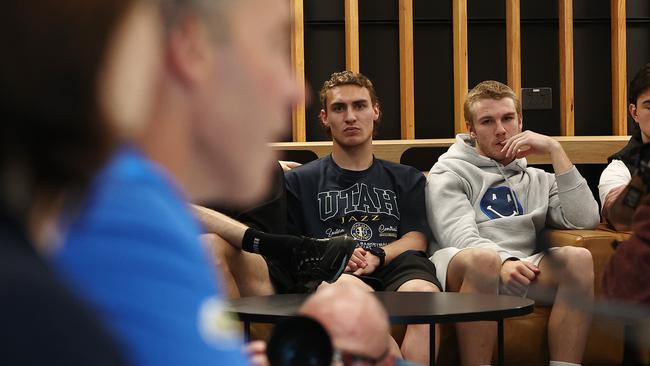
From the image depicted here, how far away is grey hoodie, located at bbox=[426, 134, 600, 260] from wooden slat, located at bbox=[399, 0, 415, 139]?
1701mm

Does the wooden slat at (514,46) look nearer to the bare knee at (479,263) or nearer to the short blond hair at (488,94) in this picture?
the short blond hair at (488,94)

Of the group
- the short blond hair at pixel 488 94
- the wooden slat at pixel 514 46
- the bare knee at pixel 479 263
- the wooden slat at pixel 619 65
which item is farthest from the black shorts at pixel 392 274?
the wooden slat at pixel 619 65

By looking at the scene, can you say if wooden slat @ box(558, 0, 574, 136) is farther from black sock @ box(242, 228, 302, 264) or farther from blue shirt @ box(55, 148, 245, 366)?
blue shirt @ box(55, 148, 245, 366)

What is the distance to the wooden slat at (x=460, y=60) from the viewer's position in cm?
538

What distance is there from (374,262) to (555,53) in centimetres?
289

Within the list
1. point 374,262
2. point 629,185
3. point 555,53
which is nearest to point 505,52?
point 555,53

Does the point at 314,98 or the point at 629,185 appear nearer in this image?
the point at 629,185

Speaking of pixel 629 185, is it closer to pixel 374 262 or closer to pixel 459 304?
pixel 459 304

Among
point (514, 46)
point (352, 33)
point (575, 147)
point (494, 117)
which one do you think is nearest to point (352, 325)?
point (494, 117)

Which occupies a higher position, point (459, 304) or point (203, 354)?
point (203, 354)

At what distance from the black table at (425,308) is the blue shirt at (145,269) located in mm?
2038

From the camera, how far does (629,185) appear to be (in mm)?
1267

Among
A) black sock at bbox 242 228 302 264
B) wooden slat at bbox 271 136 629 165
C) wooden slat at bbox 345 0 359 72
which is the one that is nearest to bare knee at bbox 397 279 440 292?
black sock at bbox 242 228 302 264

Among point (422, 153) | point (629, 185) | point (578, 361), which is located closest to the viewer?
point (629, 185)
